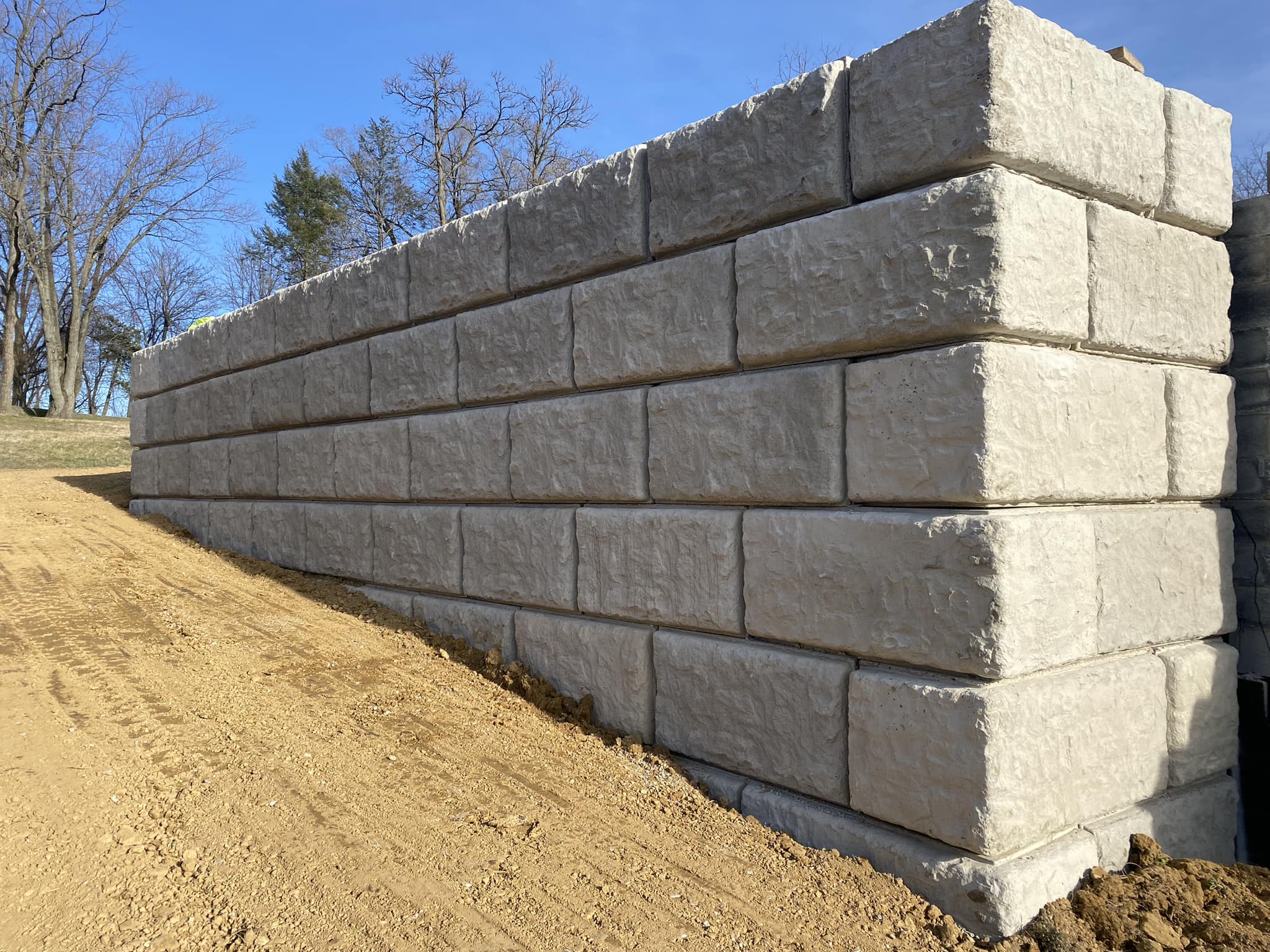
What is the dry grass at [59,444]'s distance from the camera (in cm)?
1709

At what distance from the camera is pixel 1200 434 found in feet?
11.3

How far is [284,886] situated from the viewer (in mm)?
2750

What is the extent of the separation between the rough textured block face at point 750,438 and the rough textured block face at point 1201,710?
5.12ft

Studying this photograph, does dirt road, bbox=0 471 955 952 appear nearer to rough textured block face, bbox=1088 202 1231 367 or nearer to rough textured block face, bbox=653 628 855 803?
rough textured block face, bbox=653 628 855 803

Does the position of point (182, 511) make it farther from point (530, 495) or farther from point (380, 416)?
point (530, 495)

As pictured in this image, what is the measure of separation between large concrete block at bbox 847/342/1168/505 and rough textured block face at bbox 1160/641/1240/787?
715 mm

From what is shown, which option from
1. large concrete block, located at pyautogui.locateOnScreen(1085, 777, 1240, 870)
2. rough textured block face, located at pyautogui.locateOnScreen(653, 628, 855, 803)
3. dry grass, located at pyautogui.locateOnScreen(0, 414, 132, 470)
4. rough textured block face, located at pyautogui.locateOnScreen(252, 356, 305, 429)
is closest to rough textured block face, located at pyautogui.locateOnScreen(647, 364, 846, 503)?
rough textured block face, located at pyautogui.locateOnScreen(653, 628, 855, 803)

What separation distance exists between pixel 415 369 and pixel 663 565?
2.50 meters

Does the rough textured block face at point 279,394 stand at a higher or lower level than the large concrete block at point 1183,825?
higher

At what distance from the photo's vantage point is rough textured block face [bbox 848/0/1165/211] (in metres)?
2.73

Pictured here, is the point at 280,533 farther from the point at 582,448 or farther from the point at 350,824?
the point at 350,824

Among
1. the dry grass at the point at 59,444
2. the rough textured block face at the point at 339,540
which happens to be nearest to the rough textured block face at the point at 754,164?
the rough textured block face at the point at 339,540

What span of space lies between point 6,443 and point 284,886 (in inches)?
780

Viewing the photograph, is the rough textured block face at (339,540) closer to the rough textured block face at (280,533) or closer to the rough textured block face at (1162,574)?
the rough textured block face at (280,533)
